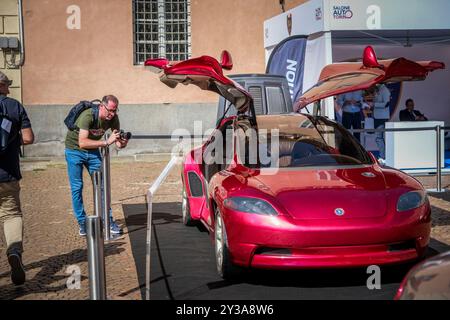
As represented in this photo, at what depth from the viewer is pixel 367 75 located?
758 centimetres

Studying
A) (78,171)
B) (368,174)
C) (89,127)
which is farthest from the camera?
(78,171)

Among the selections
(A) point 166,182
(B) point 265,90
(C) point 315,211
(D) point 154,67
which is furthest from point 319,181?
(B) point 265,90

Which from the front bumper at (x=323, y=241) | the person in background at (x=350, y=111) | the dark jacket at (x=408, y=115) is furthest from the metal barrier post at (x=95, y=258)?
the dark jacket at (x=408, y=115)

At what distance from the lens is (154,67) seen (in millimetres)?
7461

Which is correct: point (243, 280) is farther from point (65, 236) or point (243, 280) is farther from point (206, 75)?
point (65, 236)

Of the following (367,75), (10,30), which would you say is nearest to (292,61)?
(367,75)

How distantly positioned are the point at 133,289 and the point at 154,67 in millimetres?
2643

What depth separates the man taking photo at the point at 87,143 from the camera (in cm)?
788

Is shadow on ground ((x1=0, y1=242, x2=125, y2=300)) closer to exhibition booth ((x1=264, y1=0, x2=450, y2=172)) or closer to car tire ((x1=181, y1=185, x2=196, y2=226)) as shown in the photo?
car tire ((x1=181, y1=185, x2=196, y2=226))

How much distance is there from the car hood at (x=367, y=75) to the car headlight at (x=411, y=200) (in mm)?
1634

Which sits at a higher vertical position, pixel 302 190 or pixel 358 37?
pixel 358 37

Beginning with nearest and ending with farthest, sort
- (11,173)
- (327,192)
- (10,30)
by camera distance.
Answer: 1. (327,192)
2. (11,173)
3. (10,30)

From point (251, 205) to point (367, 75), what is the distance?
261cm
